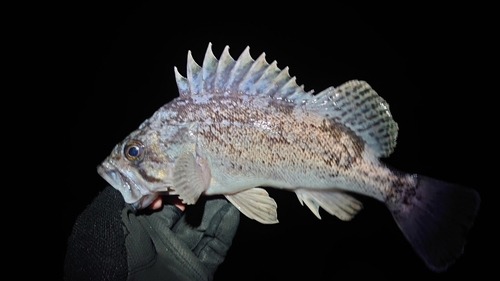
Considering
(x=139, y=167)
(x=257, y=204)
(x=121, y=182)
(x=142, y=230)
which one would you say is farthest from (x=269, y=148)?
(x=142, y=230)

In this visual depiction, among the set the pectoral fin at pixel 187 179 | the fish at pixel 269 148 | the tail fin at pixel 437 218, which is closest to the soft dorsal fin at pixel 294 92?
the fish at pixel 269 148

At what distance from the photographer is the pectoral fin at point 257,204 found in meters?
1.67

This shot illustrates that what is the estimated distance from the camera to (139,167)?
1.62m

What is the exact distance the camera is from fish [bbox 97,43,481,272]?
5.16 feet

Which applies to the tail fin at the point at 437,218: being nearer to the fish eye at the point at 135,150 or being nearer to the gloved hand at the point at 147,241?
the gloved hand at the point at 147,241

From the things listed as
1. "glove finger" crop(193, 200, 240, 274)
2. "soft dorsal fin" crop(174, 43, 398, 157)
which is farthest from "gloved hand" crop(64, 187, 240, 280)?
Result: "soft dorsal fin" crop(174, 43, 398, 157)

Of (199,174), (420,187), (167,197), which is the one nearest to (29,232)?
(167,197)

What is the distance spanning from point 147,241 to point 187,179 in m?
0.53

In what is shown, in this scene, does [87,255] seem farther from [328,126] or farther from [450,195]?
[450,195]

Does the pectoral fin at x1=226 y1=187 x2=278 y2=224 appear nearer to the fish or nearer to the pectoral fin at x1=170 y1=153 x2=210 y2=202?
the fish

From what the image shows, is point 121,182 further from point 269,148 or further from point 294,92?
point 294,92

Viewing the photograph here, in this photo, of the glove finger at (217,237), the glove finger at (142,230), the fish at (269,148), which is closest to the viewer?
the fish at (269,148)

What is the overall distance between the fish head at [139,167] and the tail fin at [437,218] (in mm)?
1111

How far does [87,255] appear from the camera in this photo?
1681mm
